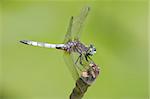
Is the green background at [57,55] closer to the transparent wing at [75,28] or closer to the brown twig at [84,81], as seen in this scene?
the transparent wing at [75,28]

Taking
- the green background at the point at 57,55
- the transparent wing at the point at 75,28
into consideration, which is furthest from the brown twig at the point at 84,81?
the green background at the point at 57,55

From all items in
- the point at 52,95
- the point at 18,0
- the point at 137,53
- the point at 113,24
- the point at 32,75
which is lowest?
the point at 52,95

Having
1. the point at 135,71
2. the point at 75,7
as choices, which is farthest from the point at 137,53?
the point at 75,7

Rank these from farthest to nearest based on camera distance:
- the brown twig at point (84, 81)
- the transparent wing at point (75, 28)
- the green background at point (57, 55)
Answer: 1. the green background at point (57, 55)
2. the transparent wing at point (75, 28)
3. the brown twig at point (84, 81)

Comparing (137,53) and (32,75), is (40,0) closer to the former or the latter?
(32,75)

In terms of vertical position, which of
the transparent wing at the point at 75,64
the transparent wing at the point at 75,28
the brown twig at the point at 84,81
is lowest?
the brown twig at the point at 84,81

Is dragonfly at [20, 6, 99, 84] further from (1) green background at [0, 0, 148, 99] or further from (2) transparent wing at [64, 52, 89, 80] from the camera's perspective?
(1) green background at [0, 0, 148, 99]

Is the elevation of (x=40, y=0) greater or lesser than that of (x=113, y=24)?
greater

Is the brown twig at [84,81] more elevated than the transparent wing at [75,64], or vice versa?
the transparent wing at [75,64]
